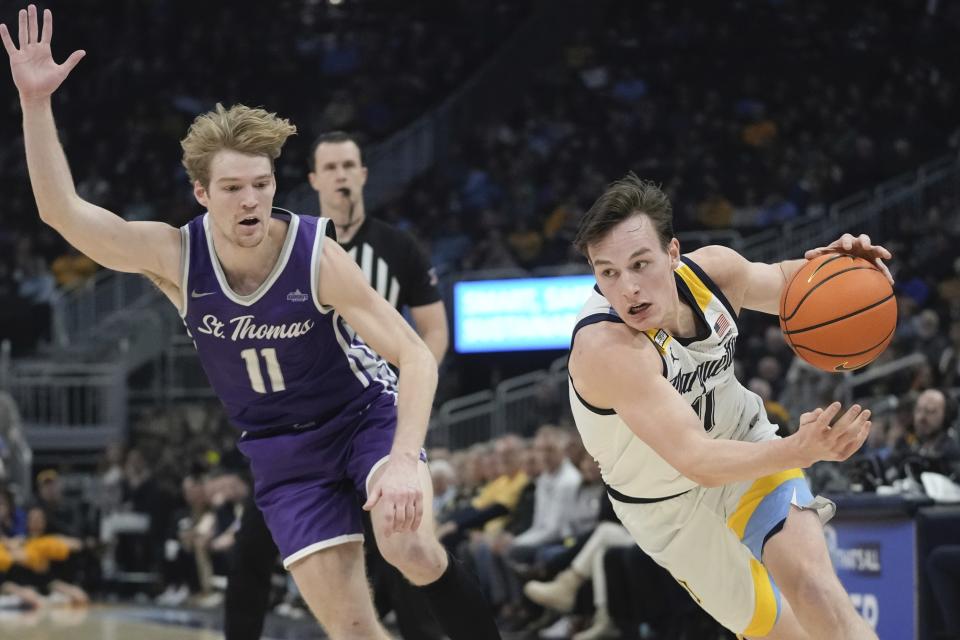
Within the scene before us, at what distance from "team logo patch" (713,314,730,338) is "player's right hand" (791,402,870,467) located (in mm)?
1009

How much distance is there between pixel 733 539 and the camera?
Answer: 4.46 metres

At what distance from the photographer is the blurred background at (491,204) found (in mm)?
11203

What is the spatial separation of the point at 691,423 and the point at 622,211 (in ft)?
2.25

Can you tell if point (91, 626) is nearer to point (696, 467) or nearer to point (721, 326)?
point (721, 326)

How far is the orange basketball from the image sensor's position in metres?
4.36

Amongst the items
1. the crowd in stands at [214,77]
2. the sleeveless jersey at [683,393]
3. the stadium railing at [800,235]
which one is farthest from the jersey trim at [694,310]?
the crowd in stands at [214,77]

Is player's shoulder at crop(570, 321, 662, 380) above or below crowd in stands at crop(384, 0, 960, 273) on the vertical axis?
below

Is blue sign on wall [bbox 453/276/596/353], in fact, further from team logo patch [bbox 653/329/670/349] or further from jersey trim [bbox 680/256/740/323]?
team logo patch [bbox 653/329/670/349]

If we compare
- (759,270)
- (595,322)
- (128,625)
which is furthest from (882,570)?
(128,625)

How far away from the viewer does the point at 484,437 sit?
16.0 metres

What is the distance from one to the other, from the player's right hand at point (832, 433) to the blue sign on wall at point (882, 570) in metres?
3.51

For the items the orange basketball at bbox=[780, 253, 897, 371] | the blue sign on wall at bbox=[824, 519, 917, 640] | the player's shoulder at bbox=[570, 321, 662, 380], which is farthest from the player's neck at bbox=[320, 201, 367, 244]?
the blue sign on wall at bbox=[824, 519, 917, 640]

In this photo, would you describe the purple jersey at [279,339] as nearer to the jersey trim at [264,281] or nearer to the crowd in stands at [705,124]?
the jersey trim at [264,281]

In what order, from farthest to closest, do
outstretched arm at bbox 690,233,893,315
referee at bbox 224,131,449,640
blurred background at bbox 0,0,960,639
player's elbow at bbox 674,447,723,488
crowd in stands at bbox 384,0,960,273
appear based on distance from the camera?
crowd in stands at bbox 384,0,960,273 < blurred background at bbox 0,0,960,639 < referee at bbox 224,131,449,640 < outstretched arm at bbox 690,233,893,315 < player's elbow at bbox 674,447,723,488
